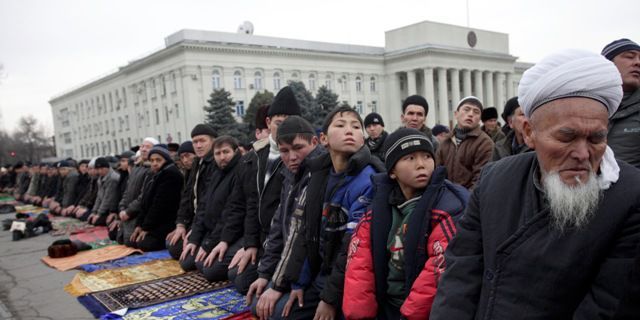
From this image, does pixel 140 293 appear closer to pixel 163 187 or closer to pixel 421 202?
pixel 163 187

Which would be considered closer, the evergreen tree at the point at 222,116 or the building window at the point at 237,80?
the evergreen tree at the point at 222,116

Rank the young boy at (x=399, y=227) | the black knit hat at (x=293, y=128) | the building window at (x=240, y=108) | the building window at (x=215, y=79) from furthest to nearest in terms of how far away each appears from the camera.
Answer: the building window at (x=240, y=108) < the building window at (x=215, y=79) < the black knit hat at (x=293, y=128) < the young boy at (x=399, y=227)

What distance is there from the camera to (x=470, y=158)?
197 inches

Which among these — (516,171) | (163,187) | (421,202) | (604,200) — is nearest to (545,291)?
(604,200)

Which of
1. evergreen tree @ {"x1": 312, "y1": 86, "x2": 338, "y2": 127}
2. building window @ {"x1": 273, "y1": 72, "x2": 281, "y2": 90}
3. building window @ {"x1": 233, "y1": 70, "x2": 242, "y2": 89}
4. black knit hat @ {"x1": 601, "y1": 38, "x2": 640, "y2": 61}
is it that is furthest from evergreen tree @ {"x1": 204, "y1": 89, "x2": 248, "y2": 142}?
black knit hat @ {"x1": 601, "y1": 38, "x2": 640, "y2": 61}

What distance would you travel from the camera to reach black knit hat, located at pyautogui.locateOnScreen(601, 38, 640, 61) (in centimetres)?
329

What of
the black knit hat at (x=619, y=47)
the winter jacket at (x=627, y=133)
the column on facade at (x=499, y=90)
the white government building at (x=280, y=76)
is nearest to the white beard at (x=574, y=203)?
the winter jacket at (x=627, y=133)

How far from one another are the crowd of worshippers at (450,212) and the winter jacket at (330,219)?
0.04 ft

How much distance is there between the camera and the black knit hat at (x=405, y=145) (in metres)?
2.83

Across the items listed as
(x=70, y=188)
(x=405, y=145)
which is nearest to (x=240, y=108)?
(x=70, y=188)

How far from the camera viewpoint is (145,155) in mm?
8805

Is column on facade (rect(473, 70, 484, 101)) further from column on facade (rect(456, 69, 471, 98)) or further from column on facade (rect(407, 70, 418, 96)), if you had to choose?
column on facade (rect(407, 70, 418, 96))

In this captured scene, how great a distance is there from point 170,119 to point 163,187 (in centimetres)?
4107

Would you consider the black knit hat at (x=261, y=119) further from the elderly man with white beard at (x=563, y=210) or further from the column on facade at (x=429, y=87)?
the column on facade at (x=429, y=87)
